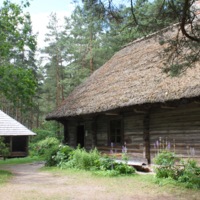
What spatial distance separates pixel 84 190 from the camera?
794 centimetres

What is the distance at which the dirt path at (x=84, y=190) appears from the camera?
701 cm

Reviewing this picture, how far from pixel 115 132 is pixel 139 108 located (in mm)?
A: 2761

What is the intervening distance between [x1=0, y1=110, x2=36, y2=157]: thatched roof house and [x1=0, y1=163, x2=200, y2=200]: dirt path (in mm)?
12941

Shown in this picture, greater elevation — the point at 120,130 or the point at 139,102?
the point at 139,102

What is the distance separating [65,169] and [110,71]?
676cm

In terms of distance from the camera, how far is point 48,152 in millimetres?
13859

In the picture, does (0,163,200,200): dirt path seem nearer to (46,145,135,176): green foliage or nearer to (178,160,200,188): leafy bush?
(178,160,200,188): leafy bush

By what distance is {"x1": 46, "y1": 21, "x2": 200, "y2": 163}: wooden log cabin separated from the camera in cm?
1041

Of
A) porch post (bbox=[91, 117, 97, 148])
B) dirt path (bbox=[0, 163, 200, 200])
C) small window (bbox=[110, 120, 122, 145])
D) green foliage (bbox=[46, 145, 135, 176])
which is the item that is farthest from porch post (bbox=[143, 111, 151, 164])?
porch post (bbox=[91, 117, 97, 148])

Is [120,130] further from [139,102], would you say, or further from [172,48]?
[172,48]

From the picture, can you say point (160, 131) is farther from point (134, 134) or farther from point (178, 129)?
point (134, 134)

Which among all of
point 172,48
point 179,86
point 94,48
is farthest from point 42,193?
point 94,48

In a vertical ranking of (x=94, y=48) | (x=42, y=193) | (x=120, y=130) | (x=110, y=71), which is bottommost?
(x=42, y=193)

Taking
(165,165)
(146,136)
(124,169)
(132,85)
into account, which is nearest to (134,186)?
(165,165)
